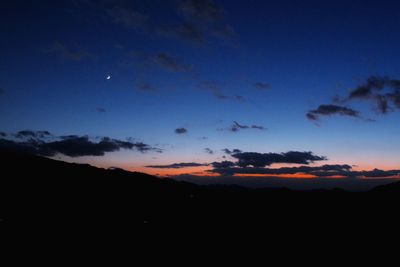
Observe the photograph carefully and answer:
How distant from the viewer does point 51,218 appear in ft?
212

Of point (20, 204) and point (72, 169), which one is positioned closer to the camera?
point (20, 204)

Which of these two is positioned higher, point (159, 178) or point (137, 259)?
point (159, 178)

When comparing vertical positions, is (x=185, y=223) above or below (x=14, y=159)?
below

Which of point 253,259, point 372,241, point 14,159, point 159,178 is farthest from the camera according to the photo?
point 159,178

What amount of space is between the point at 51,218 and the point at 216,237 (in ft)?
106

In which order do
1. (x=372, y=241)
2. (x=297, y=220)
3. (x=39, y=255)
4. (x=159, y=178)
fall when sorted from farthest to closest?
(x=159, y=178) → (x=297, y=220) → (x=372, y=241) → (x=39, y=255)

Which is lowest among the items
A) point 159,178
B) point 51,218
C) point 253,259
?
point 253,259

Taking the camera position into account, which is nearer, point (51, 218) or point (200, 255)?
point (200, 255)

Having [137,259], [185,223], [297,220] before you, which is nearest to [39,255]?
[137,259]

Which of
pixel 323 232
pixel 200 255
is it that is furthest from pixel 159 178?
pixel 200 255

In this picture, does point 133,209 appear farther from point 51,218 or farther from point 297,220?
point 297,220

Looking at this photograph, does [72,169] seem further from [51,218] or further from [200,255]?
[200,255]

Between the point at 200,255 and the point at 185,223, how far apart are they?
2368 centimetres

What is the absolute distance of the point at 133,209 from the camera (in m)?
85.2
